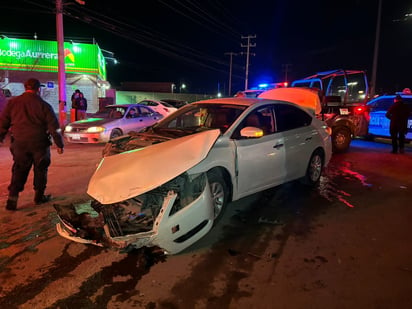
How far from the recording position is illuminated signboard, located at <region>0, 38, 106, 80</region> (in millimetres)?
23875

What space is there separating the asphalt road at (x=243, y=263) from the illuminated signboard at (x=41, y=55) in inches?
815

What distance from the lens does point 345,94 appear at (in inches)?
473

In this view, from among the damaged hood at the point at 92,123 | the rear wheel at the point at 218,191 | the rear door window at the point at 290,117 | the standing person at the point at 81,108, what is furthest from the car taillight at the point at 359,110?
the standing person at the point at 81,108

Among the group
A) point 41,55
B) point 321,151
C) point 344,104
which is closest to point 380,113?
point 344,104

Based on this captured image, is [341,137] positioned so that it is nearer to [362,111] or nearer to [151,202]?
[362,111]

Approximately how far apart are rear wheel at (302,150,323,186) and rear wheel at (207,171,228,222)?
7.95 ft

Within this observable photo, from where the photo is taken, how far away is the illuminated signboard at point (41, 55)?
23.9 meters

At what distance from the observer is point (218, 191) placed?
428 centimetres

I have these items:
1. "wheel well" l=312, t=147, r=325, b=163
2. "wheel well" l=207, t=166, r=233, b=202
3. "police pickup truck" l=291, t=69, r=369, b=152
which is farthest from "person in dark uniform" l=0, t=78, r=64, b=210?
"police pickup truck" l=291, t=69, r=369, b=152

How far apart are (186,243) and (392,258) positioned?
7.60 feet

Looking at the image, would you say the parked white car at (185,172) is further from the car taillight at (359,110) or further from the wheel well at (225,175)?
the car taillight at (359,110)

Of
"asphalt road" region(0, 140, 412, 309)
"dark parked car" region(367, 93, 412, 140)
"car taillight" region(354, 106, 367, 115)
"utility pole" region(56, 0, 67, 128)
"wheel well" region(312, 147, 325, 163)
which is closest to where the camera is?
"asphalt road" region(0, 140, 412, 309)

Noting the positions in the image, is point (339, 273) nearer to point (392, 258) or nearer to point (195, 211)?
point (392, 258)

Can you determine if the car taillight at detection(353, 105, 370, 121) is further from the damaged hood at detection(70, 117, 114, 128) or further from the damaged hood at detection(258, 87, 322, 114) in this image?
the damaged hood at detection(70, 117, 114, 128)
